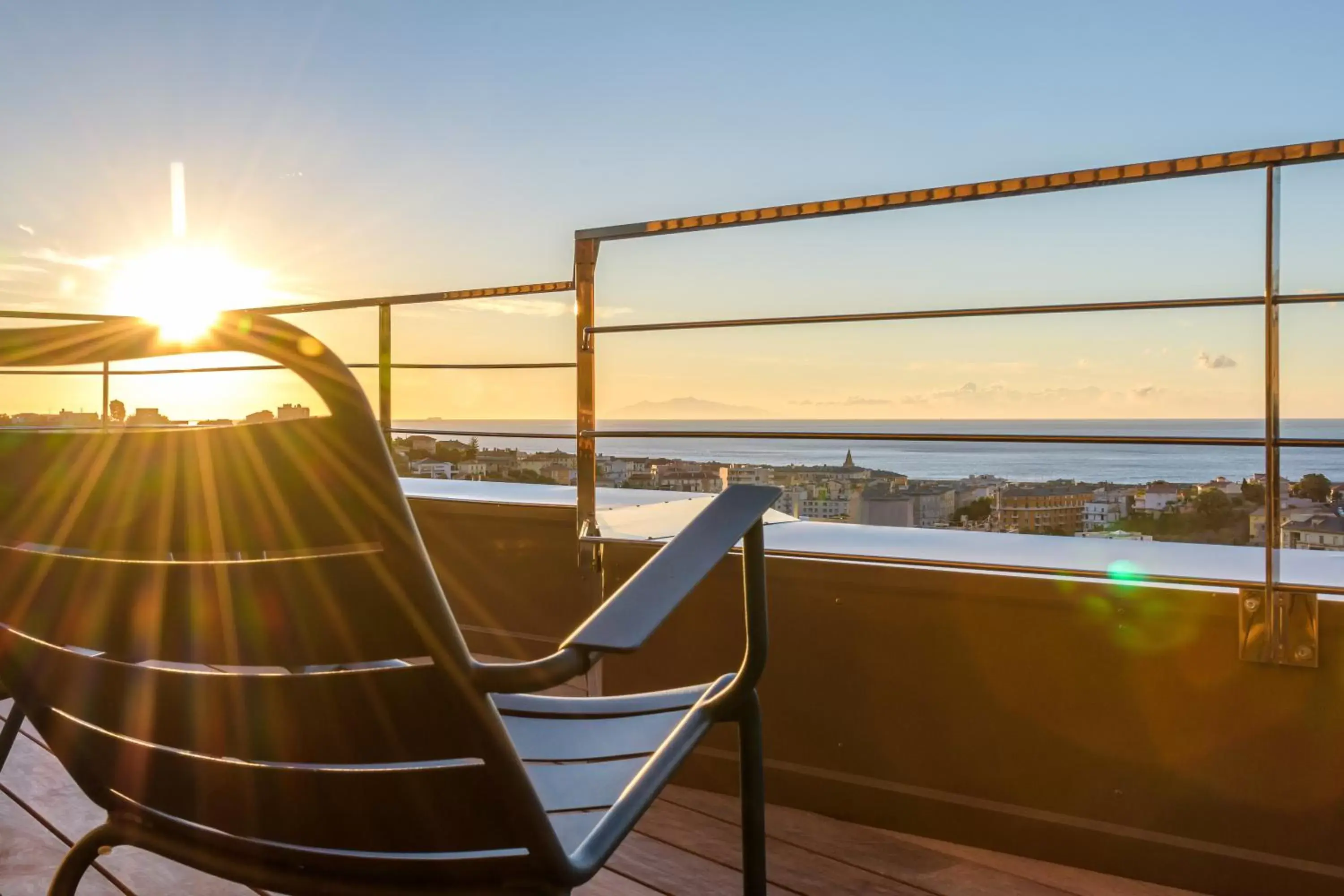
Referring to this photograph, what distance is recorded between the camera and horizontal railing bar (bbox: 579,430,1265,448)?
1.57 metres

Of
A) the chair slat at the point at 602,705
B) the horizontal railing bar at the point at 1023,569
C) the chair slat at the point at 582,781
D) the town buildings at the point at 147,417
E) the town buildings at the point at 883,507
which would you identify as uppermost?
the town buildings at the point at 147,417

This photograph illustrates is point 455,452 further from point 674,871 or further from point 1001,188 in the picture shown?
point 1001,188

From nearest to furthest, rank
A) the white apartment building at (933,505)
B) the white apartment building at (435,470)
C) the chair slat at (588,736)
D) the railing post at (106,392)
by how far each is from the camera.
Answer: the chair slat at (588,736) → the white apartment building at (933,505) → the railing post at (106,392) → the white apartment building at (435,470)

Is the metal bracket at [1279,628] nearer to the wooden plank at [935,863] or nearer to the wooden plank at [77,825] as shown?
the wooden plank at [935,863]

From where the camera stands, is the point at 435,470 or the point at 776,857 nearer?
the point at 776,857

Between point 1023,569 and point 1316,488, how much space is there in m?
0.50

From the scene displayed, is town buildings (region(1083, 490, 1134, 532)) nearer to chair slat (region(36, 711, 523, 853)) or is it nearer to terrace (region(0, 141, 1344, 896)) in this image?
terrace (region(0, 141, 1344, 896))

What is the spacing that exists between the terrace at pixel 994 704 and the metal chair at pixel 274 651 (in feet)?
2.62

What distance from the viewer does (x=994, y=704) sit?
1.80 metres

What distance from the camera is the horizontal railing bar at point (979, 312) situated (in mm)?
1561

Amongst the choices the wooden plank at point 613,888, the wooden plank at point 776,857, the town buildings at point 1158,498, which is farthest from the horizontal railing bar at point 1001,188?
the wooden plank at point 613,888

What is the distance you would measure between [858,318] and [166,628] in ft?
5.10

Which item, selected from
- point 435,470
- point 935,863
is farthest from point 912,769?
point 435,470

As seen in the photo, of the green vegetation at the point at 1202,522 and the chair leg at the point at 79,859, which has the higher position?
the green vegetation at the point at 1202,522
